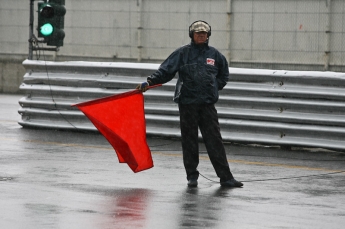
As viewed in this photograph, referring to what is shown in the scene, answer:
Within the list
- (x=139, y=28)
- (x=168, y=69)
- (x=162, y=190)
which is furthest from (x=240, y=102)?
(x=139, y=28)

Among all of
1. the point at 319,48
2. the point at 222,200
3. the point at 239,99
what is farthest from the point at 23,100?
the point at 319,48

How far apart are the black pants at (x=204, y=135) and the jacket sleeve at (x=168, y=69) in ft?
1.11

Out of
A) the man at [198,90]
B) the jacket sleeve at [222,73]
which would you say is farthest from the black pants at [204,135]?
the jacket sleeve at [222,73]

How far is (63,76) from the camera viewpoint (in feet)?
56.8

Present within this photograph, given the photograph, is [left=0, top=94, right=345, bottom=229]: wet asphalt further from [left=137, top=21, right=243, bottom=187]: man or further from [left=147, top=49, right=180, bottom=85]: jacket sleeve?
[left=147, top=49, right=180, bottom=85]: jacket sleeve

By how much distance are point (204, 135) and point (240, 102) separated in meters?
4.65

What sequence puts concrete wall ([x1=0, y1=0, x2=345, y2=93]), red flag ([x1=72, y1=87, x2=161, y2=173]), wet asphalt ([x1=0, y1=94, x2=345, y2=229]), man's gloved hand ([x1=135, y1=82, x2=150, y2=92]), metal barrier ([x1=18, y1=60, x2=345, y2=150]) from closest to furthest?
wet asphalt ([x1=0, y1=94, x2=345, y2=229])
man's gloved hand ([x1=135, y1=82, x2=150, y2=92])
red flag ([x1=72, y1=87, x2=161, y2=173])
metal barrier ([x1=18, y1=60, x2=345, y2=150])
concrete wall ([x1=0, y1=0, x2=345, y2=93])

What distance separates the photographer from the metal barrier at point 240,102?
14.5 m

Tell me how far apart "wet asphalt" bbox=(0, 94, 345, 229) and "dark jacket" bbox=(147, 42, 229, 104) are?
0.90m

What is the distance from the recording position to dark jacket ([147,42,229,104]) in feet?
34.6

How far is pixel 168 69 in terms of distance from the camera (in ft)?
35.0

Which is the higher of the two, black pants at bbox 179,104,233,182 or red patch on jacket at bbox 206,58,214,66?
red patch on jacket at bbox 206,58,214,66

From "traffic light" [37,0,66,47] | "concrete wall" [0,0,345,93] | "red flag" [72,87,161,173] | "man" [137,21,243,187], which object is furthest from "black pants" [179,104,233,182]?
"concrete wall" [0,0,345,93]

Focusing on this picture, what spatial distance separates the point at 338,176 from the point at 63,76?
6882 mm
